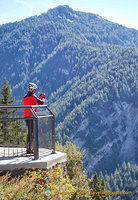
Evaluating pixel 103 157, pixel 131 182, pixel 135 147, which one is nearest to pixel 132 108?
pixel 135 147

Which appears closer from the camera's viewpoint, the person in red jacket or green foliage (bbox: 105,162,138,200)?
the person in red jacket

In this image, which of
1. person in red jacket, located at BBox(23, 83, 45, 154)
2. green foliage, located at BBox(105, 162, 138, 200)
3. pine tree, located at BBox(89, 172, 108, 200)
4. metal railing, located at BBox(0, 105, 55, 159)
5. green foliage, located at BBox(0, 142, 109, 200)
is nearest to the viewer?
green foliage, located at BBox(0, 142, 109, 200)

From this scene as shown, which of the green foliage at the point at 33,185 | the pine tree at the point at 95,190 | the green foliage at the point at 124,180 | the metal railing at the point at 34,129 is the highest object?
the metal railing at the point at 34,129

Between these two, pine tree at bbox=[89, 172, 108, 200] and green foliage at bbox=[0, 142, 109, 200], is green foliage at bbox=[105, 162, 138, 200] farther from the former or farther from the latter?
green foliage at bbox=[0, 142, 109, 200]

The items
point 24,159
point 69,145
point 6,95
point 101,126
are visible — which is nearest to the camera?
point 24,159

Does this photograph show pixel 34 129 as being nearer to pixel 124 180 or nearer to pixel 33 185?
pixel 33 185

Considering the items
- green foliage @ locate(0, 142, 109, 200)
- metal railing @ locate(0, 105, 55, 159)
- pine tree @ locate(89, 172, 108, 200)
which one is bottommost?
pine tree @ locate(89, 172, 108, 200)

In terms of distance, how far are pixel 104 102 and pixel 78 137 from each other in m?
30.1

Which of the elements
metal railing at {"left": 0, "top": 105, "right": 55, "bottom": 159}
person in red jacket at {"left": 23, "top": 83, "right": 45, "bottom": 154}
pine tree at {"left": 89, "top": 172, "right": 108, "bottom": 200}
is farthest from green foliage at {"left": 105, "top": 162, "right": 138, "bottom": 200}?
person in red jacket at {"left": 23, "top": 83, "right": 45, "bottom": 154}

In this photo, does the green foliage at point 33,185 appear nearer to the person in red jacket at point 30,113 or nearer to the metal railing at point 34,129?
the metal railing at point 34,129

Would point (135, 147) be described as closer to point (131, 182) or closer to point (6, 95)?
point (131, 182)

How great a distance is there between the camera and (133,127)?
7436 inches

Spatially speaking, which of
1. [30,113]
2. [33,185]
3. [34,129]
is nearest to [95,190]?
[30,113]

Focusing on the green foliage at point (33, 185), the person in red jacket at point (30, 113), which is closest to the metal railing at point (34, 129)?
the person in red jacket at point (30, 113)
